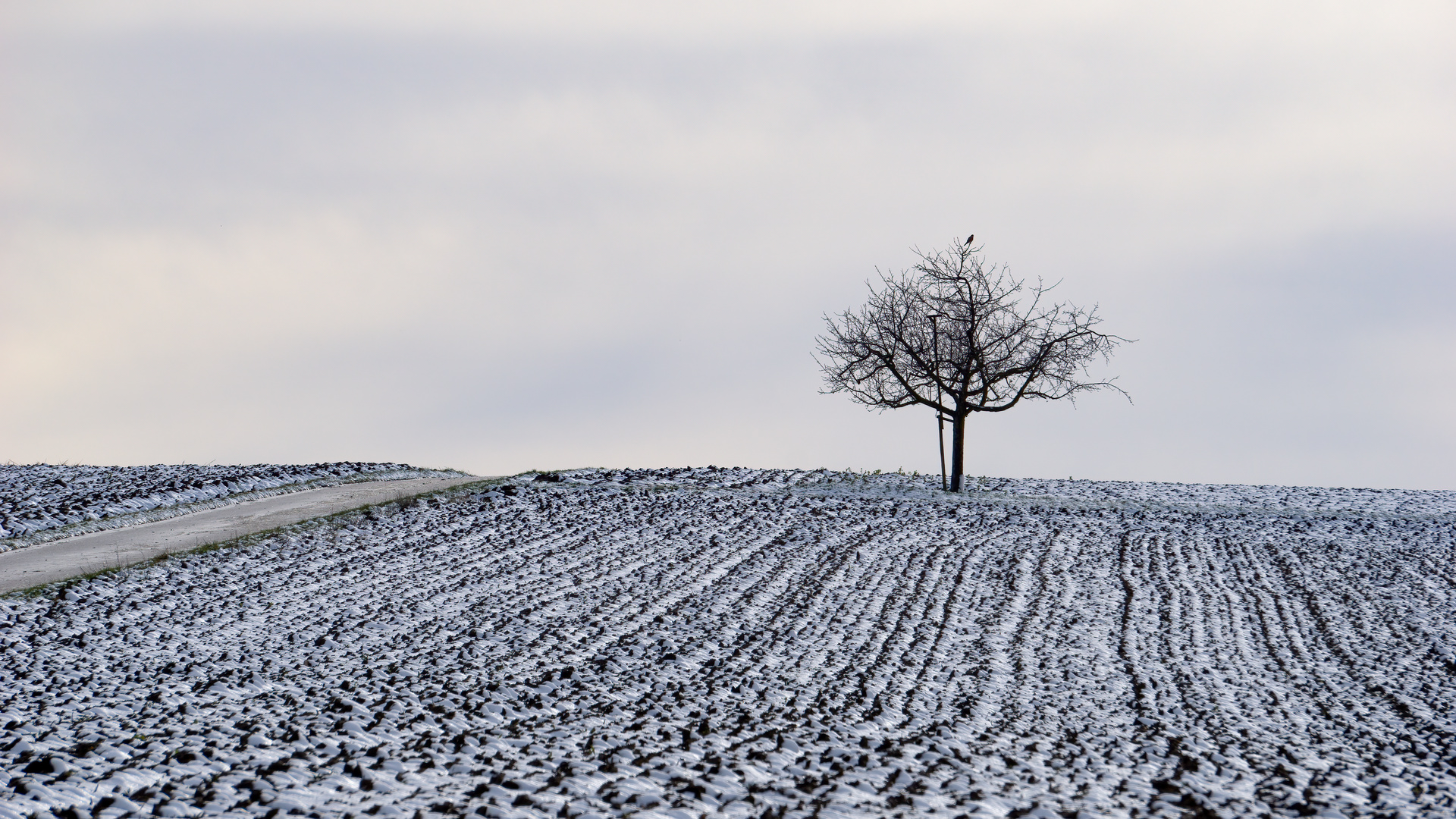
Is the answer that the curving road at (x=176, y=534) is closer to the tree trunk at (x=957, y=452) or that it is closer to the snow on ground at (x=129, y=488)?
the snow on ground at (x=129, y=488)

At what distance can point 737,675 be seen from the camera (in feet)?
39.2

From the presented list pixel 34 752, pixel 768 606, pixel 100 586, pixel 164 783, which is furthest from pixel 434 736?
pixel 100 586

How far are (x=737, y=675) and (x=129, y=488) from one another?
24.3 m

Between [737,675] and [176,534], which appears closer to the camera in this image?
[737,675]

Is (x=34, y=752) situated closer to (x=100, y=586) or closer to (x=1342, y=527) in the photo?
(x=100, y=586)

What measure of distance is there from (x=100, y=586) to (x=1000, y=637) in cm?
1419

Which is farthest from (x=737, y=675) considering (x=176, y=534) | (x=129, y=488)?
(x=129, y=488)

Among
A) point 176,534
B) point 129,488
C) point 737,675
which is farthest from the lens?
point 129,488

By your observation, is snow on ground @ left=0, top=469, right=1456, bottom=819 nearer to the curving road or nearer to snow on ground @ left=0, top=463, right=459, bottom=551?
the curving road

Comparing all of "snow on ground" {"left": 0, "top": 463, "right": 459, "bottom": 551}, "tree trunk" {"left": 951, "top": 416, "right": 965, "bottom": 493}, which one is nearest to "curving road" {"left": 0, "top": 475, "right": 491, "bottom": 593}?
"snow on ground" {"left": 0, "top": 463, "right": 459, "bottom": 551}

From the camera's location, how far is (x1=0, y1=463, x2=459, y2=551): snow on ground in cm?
2488

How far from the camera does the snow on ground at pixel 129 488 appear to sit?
24875 millimetres

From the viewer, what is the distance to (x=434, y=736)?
9.50 m

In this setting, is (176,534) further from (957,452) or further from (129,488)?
(957,452)
